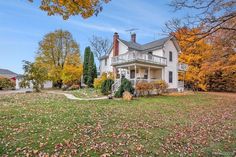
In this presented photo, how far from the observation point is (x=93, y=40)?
141ft

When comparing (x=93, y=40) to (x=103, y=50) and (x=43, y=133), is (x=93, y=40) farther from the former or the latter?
(x=43, y=133)

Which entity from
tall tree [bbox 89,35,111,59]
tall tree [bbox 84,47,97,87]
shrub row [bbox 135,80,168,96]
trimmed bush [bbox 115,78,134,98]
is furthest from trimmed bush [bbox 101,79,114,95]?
tall tree [bbox 89,35,111,59]

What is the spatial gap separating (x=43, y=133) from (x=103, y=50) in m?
38.9

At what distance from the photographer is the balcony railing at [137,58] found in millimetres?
18212

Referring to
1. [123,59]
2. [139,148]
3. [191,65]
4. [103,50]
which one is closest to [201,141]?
[139,148]

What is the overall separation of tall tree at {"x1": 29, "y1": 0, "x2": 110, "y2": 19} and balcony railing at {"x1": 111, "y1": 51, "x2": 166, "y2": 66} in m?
13.7

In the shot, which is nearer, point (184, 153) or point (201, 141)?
point (184, 153)

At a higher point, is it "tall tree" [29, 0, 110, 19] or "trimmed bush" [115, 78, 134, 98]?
"tall tree" [29, 0, 110, 19]

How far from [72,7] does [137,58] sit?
563 inches

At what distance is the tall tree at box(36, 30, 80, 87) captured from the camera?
32.4 m

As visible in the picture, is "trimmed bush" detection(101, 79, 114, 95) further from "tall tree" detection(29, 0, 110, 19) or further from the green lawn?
"tall tree" detection(29, 0, 110, 19)

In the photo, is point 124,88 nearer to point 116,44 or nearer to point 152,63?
point 152,63

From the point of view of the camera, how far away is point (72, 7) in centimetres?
417

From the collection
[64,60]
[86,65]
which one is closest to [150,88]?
[86,65]
